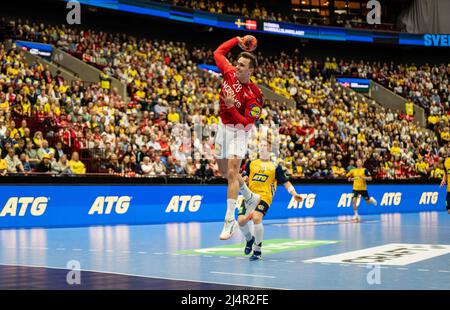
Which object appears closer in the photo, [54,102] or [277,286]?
[277,286]

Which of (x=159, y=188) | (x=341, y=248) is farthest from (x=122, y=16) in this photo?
(x=341, y=248)

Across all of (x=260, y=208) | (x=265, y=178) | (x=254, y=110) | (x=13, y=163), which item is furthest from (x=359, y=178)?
(x=254, y=110)

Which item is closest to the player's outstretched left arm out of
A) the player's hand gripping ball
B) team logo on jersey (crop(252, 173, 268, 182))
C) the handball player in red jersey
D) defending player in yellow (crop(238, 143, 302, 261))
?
defending player in yellow (crop(238, 143, 302, 261))

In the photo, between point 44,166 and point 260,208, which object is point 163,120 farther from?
point 260,208

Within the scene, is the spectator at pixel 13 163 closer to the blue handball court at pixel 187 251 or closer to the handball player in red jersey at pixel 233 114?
the blue handball court at pixel 187 251

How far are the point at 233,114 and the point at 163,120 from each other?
18.2 m

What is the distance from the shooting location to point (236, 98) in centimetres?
1024

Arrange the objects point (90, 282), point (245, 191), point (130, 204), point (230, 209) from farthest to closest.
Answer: point (130, 204) < point (245, 191) < point (230, 209) < point (90, 282)

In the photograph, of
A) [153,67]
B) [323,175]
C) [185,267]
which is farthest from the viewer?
[153,67]

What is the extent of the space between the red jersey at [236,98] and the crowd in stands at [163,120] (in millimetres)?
11477

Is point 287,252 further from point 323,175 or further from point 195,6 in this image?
point 195,6

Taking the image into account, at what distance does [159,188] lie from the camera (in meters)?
23.3
